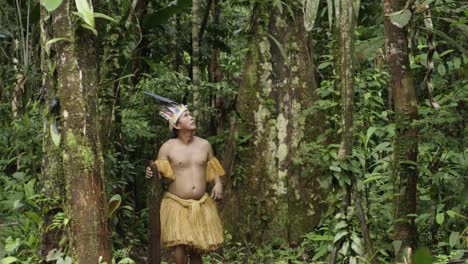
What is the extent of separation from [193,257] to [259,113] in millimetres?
1883

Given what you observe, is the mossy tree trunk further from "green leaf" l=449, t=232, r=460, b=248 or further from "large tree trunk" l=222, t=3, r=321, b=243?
"large tree trunk" l=222, t=3, r=321, b=243

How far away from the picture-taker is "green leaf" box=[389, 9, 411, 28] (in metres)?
3.45

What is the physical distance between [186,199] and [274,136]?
1.62m

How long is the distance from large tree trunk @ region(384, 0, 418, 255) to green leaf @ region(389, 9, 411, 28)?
0.22 meters

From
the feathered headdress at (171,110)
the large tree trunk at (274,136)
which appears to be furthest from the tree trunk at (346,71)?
the large tree trunk at (274,136)

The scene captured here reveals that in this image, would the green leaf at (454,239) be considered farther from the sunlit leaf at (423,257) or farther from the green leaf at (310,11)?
the sunlit leaf at (423,257)

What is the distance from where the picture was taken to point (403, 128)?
3.92 metres

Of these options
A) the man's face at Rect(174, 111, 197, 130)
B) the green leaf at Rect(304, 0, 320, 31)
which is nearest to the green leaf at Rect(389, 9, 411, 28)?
the green leaf at Rect(304, 0, 320, 31)

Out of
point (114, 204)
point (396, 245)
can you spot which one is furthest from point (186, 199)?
point (396, 245)

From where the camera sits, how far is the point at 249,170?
6652mm

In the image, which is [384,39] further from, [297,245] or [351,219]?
[297,245]

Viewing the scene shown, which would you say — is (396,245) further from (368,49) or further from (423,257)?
(423,257)

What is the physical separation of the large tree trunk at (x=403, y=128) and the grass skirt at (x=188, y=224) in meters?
1.74

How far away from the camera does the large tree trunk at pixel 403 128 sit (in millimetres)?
3779
